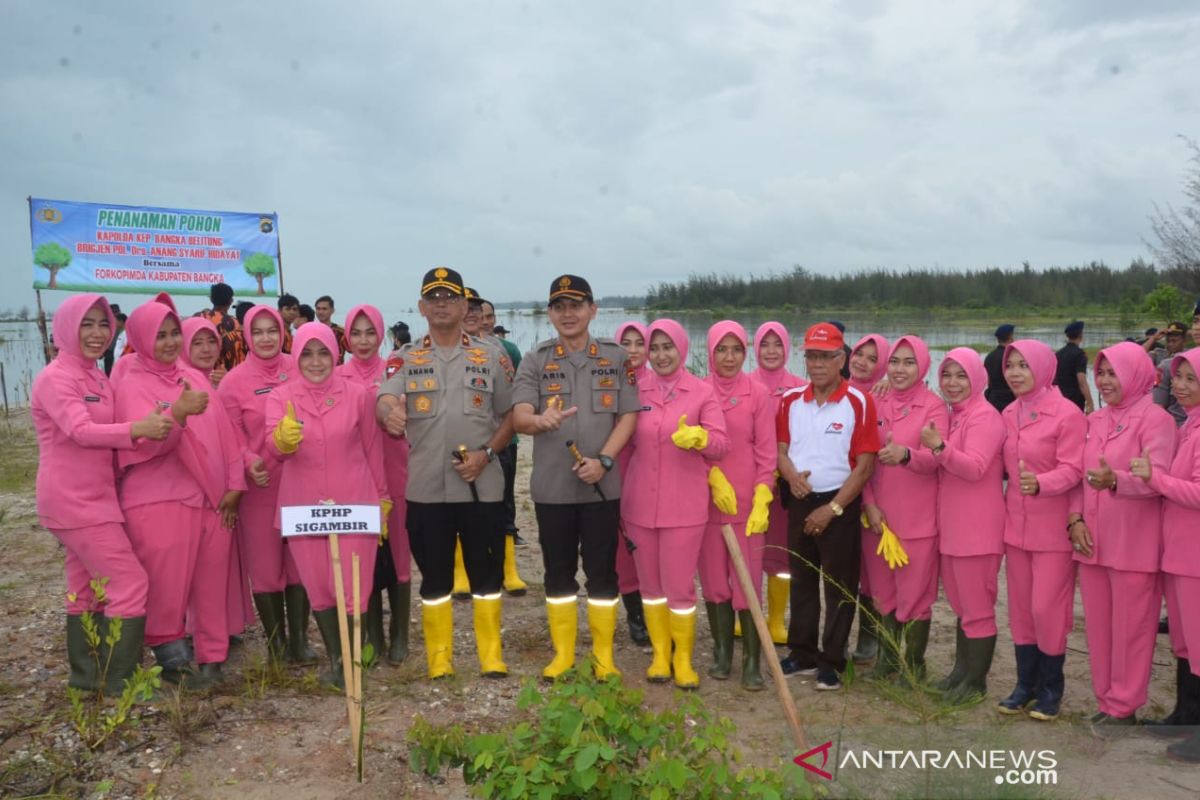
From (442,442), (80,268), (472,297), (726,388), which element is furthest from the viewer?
(80,268)

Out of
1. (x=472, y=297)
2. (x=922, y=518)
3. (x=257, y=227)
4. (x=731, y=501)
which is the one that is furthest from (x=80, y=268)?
(x=922, y=518)

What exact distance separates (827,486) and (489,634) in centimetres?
209

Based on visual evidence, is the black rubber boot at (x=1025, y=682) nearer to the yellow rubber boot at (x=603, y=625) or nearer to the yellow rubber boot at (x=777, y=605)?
the yellow rubber boot at (x=777, y=605)

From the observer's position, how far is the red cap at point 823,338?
470cm

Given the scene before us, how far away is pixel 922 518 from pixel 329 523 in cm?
314

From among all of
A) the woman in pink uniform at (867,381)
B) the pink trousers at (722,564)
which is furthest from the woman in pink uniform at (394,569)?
the woman in pink uniform at (867,381)

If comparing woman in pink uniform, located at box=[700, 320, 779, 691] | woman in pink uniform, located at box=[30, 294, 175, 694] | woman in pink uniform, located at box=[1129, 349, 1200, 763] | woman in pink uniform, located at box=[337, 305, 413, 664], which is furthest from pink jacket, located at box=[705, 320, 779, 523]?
woman in pink uniform, located at box=[30, 294, 175, 694]

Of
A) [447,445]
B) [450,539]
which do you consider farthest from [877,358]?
[450,539]

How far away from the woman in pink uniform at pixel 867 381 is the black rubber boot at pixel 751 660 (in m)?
0.72

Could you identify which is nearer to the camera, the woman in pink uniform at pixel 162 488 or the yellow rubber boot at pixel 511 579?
the woman in pink uniform at pixel 162 488

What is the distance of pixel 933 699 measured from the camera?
15.2 feet

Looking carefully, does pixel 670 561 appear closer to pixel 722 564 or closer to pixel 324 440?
pixel 722 564

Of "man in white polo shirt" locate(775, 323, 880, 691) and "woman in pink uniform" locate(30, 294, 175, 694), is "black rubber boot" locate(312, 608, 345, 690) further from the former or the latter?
"man in white polo shirt" locate(775, 323, 880, 691)

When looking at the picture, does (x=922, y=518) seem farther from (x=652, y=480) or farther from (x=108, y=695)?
(x=108, y=695)
